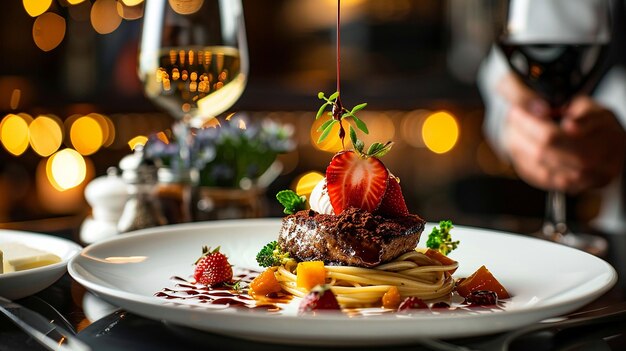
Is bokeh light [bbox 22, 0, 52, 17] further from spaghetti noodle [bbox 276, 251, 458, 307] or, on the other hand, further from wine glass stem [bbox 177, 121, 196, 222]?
spaghetti noodle [bbox 276, 251, 458, 307]

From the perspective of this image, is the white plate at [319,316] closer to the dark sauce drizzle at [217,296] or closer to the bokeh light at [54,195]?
the dark sauce drizzle at [217,296]

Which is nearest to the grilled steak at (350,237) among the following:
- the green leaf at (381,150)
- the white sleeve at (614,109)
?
the green leaf at (381,150)

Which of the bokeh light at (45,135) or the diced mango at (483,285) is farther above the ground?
the bokeh light at (45,135)

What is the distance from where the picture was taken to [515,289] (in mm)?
1331

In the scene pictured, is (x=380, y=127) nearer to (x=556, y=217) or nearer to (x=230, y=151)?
(x=230, y=151)

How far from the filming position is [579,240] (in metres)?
1.98

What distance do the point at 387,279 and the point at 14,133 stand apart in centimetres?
391

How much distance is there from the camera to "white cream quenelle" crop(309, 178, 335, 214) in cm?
150

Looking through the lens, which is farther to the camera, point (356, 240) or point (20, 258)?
point (356, 240)

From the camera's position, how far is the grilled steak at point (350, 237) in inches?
54.6

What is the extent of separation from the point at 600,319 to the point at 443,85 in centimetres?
378

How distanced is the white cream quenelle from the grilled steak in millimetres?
24

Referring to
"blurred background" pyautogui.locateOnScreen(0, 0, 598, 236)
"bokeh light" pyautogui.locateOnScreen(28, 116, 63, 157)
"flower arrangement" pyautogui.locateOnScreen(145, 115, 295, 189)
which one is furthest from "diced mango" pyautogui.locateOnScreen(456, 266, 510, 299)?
"bokeh light" pyautogui.locateOnScreen(28, 116, 63, 157)

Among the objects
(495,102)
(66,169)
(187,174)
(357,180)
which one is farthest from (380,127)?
(357,180)
